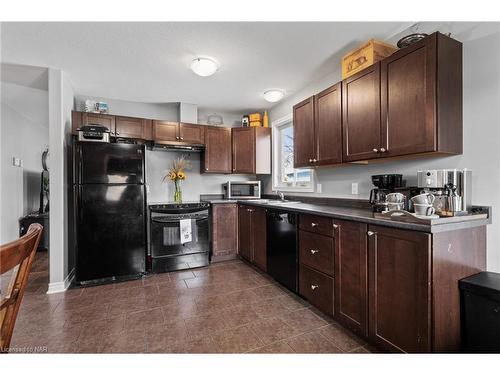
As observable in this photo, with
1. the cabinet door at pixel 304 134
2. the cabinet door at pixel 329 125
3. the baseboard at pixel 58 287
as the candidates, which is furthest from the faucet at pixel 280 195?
the baseboard at pixel 58 287

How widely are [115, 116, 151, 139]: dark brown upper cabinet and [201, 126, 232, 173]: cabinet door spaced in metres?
0.92

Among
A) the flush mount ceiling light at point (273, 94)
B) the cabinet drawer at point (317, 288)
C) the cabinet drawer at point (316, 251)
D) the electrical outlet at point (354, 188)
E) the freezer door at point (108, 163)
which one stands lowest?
the cabinet drawer at point (317, 288)

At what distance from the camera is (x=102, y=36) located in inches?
85.2

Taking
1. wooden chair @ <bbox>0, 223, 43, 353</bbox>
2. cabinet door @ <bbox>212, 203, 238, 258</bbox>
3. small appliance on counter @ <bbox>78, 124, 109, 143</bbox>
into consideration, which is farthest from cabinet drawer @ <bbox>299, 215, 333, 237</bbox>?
small appliance on counter @ <bbox>78, 124, 109, 143</bbox>

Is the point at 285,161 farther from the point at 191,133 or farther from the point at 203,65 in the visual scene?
the point at 203,65

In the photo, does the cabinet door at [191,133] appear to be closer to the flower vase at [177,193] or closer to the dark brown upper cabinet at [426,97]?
the flower vase at [177,193]

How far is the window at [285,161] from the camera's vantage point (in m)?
3.68

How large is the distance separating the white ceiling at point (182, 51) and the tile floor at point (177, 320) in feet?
8.30

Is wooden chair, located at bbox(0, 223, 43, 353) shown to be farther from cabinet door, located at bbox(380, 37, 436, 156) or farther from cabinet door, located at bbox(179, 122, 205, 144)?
cabinet door, located at bbox(179, 122, 205, 144)

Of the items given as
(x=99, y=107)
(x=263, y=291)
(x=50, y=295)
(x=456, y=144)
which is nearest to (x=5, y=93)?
(x=99, y=107)

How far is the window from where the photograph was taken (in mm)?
3681

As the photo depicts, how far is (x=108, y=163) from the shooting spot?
2.95m
